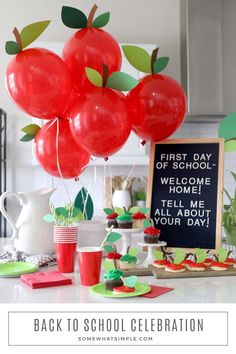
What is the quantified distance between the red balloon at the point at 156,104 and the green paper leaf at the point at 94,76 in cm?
14

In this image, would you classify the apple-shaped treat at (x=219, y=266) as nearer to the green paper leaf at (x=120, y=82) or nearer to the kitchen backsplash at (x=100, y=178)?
the green paper leaf at (x=120, y=82)

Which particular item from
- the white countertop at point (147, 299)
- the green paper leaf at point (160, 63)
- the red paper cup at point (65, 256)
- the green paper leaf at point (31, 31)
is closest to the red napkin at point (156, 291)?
the white countertop at point (147, 299)

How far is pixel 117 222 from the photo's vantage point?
49.4 inches

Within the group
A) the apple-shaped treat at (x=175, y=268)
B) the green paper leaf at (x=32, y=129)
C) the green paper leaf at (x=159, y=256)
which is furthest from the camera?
the green paper leaf at (x=32, y=129)

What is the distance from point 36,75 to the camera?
1151 mm

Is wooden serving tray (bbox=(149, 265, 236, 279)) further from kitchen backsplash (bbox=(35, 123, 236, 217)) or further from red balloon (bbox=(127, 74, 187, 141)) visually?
kitchen backsplash (bbox=(35, 123, 236, 217))

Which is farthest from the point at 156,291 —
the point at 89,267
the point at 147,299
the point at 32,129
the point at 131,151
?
the point at 131,151

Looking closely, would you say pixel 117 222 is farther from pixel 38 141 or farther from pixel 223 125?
pixel 223 125

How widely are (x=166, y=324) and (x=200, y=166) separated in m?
0.63

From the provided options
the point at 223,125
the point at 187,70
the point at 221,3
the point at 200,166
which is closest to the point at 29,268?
the point at 200,166

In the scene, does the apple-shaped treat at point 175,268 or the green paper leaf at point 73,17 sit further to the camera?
Result: the green paper leaf at point 73,17

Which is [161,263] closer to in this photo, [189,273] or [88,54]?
[189,273]

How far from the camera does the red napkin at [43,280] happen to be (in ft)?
3.31

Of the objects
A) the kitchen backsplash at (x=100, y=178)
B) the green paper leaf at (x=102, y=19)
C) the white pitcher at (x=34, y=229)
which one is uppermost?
the green paper leaf at (x=102, y=19)
